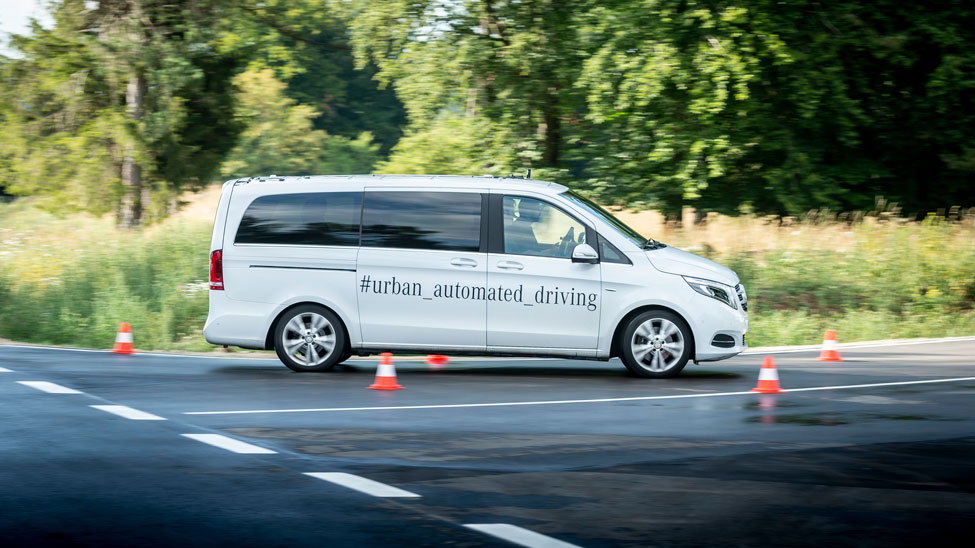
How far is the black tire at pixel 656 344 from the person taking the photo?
41.2 feet

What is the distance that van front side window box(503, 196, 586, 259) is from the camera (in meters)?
12.8

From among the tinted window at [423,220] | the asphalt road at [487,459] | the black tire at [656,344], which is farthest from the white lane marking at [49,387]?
the black tire at [656,344]

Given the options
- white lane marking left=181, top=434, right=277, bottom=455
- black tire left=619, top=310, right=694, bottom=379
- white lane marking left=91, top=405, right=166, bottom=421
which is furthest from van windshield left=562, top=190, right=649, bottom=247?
white lane marking left=181, top=434, right=277, bottom=455

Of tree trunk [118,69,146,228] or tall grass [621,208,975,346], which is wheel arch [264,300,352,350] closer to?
tall grass [621,208,975,346]

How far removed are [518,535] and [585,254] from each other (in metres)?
6.71

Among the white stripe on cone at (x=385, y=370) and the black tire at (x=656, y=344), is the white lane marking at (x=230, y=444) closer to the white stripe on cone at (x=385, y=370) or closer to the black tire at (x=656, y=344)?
the white stripe on cone at (x=385, y=370)

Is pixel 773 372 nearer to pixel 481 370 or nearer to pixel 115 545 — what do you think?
pixel 481 370

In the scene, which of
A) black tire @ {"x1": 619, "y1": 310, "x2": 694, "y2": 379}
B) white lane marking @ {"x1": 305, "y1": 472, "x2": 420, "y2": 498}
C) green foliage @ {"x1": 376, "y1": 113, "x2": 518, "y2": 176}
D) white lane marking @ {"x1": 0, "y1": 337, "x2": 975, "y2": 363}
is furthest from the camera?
green foliage @ {"x1": 376, "y1": 113, "x2": 518, "y2": 176}

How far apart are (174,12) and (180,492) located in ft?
90.9

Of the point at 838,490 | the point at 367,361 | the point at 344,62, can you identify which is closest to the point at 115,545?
the point at 838,490

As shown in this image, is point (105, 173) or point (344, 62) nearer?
point (105, 173)

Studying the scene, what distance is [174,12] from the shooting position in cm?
3272

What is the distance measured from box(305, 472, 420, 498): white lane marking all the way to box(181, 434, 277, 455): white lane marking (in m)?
0.89

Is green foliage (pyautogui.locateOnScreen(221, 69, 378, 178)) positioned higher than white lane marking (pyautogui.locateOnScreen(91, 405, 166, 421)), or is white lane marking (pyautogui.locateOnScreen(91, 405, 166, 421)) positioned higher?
green foliage (pyautogui.locateOnScreen(221, 69, 378, 178))
